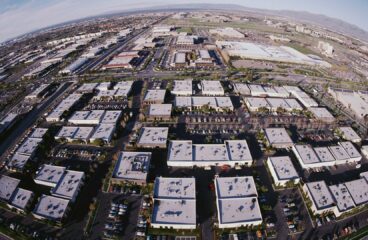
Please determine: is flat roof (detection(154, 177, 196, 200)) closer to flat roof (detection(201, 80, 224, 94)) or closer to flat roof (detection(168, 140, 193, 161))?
flat roof (detection(168, 140, 193, 161))

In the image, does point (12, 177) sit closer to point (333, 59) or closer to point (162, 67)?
point (162, 67)

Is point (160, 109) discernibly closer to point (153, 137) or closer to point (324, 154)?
point (153, 137)

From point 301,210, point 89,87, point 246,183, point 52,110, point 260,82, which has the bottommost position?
point 301,210

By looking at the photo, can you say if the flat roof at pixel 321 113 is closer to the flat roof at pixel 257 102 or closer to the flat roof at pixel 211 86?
the flat roof at pixel 257 102

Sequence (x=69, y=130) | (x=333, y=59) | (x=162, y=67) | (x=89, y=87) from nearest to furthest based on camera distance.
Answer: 1. (x=69, y=130)
2. (x=89, y=87)
3. (x=162, y=67)
4. (x=333, y=59)

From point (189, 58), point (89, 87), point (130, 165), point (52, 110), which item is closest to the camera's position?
point (130, 165)

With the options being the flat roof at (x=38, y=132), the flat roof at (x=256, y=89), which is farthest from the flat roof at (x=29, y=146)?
the flat roof at (x=256, y=89)

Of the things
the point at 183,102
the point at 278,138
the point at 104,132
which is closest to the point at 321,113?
the point at 278,138

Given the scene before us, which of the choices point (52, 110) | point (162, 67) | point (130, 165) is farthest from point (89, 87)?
point (130, 165)
